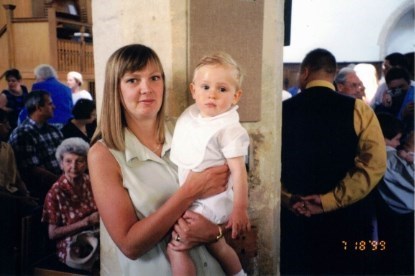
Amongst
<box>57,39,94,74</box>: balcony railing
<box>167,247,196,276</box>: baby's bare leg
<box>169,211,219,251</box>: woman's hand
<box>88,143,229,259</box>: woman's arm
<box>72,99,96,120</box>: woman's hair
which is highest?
<box>57,39,94,74</box>: balcony railing

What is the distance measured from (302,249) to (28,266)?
127 centimetres

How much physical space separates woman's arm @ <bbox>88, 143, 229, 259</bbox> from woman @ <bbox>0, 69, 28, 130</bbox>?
263 centimetres

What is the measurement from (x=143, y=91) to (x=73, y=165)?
1159 millimetres

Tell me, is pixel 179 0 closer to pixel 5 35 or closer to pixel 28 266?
pixel 28 266

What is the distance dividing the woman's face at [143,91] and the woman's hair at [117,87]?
0.04ft

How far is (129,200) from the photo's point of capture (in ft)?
3.26

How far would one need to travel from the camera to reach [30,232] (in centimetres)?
188

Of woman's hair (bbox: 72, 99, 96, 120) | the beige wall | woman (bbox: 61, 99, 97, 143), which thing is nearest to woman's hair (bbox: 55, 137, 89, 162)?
woman (bbox: 61, 99, 97, 143)

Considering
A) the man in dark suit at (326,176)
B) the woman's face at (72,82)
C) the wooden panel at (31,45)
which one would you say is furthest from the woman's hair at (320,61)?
the wooden panel at (31,45)

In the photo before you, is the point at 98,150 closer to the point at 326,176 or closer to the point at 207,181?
the point at 207,181

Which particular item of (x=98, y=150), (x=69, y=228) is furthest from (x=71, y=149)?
(x=98, y=150)

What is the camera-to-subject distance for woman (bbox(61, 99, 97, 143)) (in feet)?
8.81

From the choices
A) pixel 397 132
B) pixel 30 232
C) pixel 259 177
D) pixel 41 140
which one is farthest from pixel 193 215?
pixel 41 140

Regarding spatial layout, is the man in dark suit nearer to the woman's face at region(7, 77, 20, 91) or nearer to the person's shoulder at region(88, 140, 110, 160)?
the person's shoulder at region(88, 140, 110, 160)
